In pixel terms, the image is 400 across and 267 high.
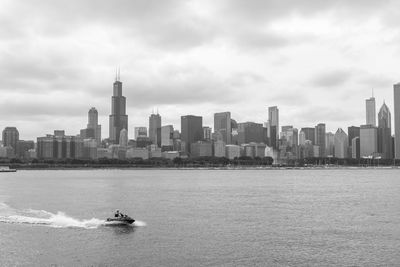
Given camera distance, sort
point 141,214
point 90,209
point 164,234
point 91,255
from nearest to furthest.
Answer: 1. point 91,255
2. point 164,234
3. point 141,214
4. point 90,209

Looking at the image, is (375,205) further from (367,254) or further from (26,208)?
(26,208)

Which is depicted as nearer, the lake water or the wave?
the lake water

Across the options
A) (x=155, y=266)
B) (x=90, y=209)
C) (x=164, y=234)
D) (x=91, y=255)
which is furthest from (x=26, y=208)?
(x=155, y=266)

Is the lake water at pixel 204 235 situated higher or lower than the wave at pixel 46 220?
lower

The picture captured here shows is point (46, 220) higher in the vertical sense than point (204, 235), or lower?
higher

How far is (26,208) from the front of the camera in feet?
317

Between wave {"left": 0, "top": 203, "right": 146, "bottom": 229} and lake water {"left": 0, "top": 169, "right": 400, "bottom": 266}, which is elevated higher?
wave {"left": 0, "top": 203, "right": 146, "bottom": 229}

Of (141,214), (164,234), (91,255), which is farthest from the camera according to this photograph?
(141,214)

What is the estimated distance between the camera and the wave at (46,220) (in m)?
72.6

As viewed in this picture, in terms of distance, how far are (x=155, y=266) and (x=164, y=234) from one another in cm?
1616

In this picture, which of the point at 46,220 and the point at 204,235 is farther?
the point at 46,220

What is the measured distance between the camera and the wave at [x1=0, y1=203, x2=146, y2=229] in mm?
72562

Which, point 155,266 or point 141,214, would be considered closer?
point 155,266

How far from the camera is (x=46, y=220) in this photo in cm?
7631
